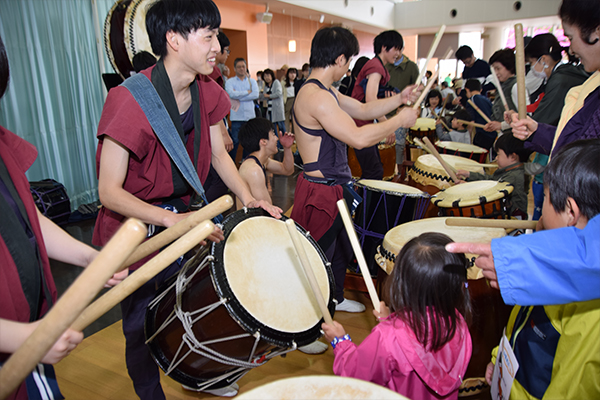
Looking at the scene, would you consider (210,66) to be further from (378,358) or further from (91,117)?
(91,117)

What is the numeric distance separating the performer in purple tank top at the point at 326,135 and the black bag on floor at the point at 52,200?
2945 millimetres

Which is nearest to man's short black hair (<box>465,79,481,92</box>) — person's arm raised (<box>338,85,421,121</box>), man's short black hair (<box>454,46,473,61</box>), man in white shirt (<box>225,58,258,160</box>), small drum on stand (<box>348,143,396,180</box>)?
man's short black hair (<box>454,46,473,61</box>)

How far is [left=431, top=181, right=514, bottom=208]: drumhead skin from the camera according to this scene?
6.82 ft

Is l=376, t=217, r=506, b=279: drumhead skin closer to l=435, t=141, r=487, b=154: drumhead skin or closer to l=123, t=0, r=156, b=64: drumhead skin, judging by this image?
l=123, t=0, r=156, b=64: drumhead skin

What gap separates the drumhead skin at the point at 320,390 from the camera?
0.81m

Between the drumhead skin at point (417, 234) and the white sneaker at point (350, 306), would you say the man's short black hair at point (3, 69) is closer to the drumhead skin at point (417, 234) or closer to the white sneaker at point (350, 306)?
the drumhead skin at point (417, 234)

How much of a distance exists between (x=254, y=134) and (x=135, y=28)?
3.03 ft

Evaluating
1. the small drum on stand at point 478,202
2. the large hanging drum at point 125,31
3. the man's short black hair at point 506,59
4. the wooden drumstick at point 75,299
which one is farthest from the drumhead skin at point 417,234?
the man's short black hair at point 506,59

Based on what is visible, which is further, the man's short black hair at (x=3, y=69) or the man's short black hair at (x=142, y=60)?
the man's short black hair at (x=142, y=60)

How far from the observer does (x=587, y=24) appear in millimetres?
1277

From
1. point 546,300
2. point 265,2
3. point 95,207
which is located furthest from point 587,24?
point 265,2

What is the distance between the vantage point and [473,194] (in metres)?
2.12

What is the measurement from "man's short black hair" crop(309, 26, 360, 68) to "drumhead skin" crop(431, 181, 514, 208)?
911 millimetres

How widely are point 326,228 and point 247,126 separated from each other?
105cm
